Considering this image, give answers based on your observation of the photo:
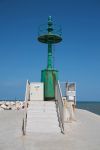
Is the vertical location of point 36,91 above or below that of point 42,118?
above

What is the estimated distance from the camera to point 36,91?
20969 millimetres

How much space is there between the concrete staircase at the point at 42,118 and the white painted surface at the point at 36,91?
211 centimetres

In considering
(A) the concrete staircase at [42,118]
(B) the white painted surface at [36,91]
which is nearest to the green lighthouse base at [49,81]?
(B) the white painted surface at [36,91]

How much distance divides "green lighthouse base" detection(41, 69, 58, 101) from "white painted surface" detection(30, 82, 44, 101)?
2.30 feet

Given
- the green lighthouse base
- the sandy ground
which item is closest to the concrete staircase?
the sandy ground

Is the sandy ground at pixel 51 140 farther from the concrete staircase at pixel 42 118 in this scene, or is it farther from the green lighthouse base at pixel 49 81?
the green lighthouse base at pixel 49 81

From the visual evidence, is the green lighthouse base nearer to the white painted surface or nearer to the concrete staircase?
the white painted surface

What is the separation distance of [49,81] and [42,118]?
20.8 feet

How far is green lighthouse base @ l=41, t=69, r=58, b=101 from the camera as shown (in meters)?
21.7

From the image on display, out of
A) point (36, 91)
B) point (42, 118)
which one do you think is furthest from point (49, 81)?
point (42, 118)

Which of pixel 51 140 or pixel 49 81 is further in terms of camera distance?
pixel 49 81

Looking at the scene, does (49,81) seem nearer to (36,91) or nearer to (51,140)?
(36,91)

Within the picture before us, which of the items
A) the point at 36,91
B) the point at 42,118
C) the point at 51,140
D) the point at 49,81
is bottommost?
the point at 51,140

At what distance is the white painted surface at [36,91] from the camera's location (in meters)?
20.8
